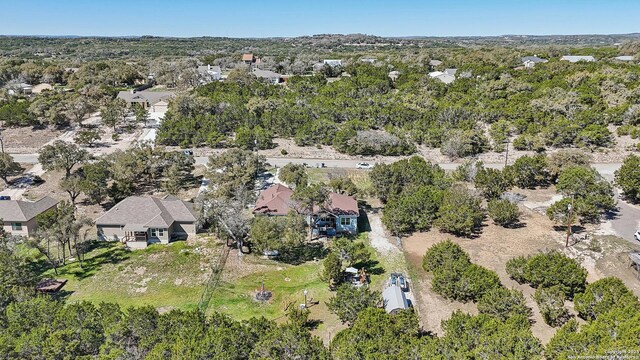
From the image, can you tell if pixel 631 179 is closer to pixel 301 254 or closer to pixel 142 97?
pixel 301 254

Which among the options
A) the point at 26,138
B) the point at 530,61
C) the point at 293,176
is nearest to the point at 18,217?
the point at 293,176

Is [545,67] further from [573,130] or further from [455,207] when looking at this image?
[455,207]

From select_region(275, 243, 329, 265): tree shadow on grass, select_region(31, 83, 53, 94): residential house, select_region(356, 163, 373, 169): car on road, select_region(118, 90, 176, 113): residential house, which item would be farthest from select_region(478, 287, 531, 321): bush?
select_region(31, 83, 53, 94): residential house

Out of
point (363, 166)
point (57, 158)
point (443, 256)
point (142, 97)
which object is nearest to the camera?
point (443, 256)

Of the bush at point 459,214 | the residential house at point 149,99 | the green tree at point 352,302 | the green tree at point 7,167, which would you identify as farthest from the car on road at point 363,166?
the residential house at point 149,99

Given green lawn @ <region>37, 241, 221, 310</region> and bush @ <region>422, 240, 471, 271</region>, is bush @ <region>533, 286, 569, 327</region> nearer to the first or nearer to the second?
bush @ <region>422, 240, 471, 271</region>
